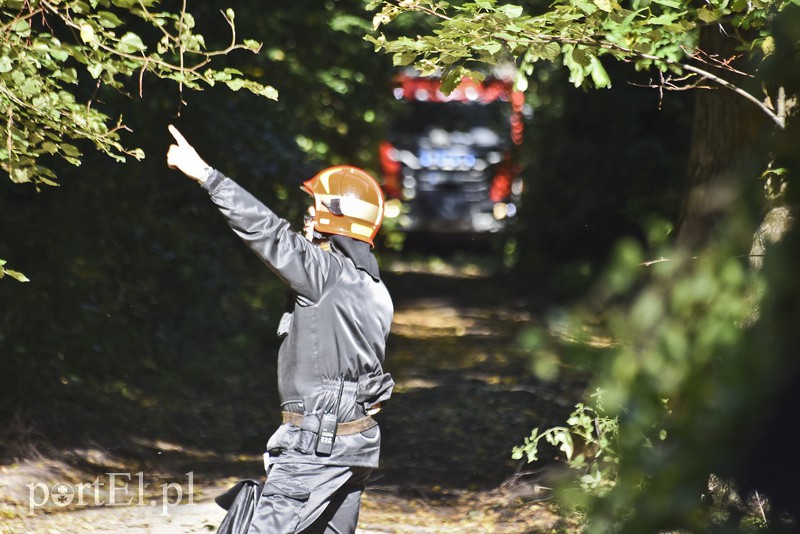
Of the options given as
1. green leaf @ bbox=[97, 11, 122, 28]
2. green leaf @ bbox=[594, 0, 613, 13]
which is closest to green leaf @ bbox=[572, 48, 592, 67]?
green leaf @ bbox=[594, 0, 613, 13]

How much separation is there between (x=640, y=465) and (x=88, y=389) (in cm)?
775

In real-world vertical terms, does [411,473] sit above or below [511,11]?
below

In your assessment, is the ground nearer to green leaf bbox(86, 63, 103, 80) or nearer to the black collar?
the black collar

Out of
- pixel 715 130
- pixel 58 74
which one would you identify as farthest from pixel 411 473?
pixel 58 74

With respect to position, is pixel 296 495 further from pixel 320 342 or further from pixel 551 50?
pixel 551 50

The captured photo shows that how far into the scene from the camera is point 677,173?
1384cm

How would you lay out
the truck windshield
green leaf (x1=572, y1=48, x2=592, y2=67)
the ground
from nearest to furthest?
1. green leaf (x1=572, y1=48, x2=592, y2=67)
2. the ground
3. the truck windshield

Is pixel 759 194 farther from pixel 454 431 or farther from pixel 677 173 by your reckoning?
pixel 677 173

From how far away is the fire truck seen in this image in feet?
75.1

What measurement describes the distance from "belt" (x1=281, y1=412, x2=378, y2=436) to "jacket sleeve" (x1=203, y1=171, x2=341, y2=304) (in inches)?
19.6

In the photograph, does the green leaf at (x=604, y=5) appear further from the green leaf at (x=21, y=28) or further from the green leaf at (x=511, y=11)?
the green leaf at (x=21, y=28)

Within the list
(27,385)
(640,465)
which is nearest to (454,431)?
(27,385)

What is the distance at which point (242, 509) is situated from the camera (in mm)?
4117

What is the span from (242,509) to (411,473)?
12.0 ft
